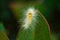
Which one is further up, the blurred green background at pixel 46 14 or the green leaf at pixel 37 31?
the blurred green background at pixel 46 14

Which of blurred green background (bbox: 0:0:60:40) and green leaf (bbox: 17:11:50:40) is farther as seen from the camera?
blurred green background (bbox: 0:0:60:40)

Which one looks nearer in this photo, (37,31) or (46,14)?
(37,31)

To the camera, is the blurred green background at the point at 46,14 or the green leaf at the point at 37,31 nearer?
the green leaf at the point at 37,31

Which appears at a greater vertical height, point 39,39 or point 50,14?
point 50,14

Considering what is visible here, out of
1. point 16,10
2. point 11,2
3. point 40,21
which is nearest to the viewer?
point 40,21

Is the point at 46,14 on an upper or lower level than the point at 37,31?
upper

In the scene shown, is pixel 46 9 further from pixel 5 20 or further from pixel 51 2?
pixel 5 20

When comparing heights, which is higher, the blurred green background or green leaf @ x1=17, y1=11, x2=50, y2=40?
the blurred green background

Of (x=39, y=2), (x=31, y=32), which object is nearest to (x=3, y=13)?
(x=39, y=2)
